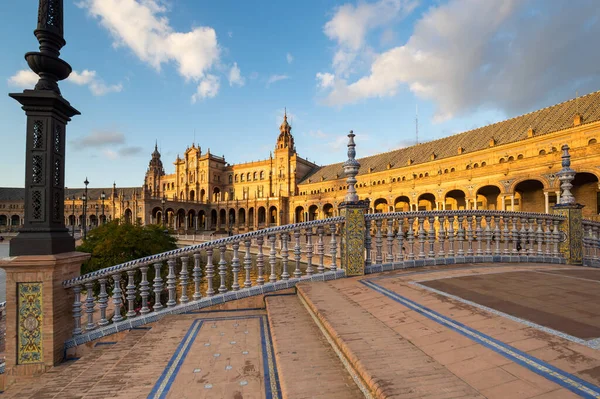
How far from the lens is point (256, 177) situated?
67.5m

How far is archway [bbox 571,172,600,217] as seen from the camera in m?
21.8

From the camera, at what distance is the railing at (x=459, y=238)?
5.84m

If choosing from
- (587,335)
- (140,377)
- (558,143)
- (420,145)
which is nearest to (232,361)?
(140,377)

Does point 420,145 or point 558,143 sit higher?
point 420,145

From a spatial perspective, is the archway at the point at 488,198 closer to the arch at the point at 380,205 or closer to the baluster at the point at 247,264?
the arch at the point at 380,205

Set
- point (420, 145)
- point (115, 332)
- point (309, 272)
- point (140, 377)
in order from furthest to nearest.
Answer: point (420, 145) → point (309, 272) → point (115, 332) → point (140, 377)

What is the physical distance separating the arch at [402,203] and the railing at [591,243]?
25558 millimetres

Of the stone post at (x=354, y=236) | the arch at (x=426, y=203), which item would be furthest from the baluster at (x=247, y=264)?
the arch at (x=426, y=203)

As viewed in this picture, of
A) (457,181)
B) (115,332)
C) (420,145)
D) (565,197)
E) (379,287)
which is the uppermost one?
(420,145)

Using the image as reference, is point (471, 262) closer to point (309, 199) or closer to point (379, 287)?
point (379, 287)

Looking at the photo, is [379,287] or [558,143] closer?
[379,287]

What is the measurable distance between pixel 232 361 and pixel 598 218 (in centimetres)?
2738

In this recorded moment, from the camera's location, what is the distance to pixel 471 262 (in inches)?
258

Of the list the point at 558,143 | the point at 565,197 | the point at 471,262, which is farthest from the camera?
the point at 558,143
